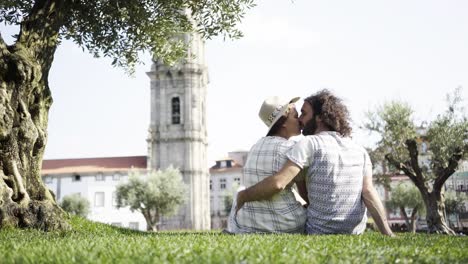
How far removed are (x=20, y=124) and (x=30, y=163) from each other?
44.7 inches

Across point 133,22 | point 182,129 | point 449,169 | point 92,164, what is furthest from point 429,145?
point 92,164

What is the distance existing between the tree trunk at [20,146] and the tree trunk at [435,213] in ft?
81.9

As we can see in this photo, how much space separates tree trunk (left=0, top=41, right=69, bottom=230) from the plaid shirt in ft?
20.9

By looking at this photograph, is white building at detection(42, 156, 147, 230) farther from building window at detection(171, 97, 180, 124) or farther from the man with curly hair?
the man with curly hair

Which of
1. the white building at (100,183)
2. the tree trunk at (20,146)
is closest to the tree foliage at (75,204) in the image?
the white building at (100,183)

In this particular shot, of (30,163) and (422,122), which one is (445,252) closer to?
(30,163)

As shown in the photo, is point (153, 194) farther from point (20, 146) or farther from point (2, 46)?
point (2, 46)

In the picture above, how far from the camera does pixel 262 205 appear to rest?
6.01 metres

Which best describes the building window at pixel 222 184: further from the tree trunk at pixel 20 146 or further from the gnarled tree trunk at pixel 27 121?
the tree trunk at pixel 20 146

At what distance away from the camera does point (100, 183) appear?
8881 centimetres

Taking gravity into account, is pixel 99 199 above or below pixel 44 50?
below

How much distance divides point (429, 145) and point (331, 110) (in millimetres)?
30127

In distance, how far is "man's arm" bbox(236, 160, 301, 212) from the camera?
568 cm

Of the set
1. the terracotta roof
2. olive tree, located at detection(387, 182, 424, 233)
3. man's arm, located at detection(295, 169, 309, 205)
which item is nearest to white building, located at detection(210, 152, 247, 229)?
the terracotta roof
